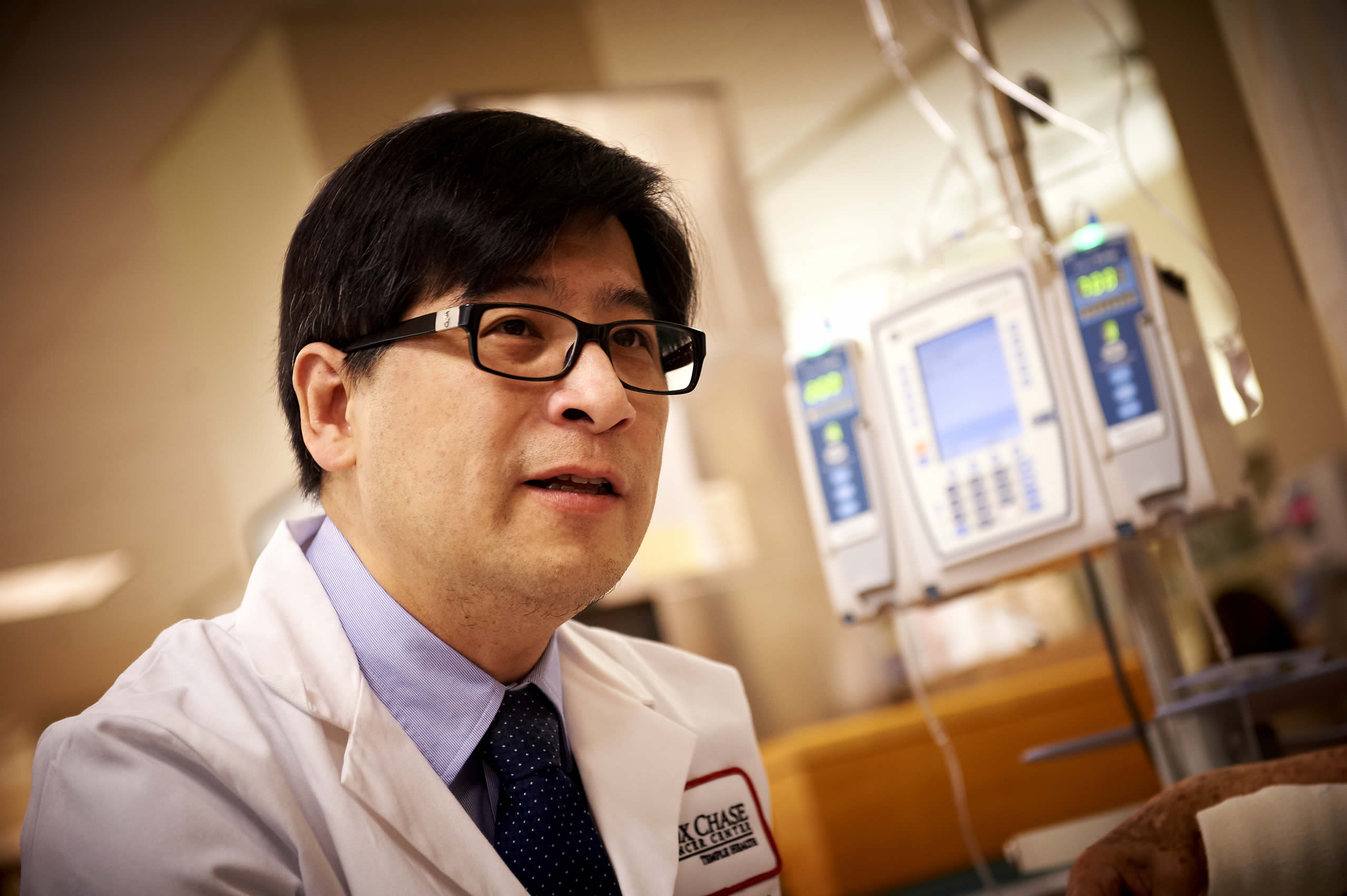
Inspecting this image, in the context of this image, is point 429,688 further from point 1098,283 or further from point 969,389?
point 1098,283

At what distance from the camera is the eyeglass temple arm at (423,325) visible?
101 cm

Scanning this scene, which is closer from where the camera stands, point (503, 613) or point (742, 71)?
point (503, 613)

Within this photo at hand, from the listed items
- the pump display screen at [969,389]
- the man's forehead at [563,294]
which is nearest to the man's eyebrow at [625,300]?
the man's forehead at [563,294]

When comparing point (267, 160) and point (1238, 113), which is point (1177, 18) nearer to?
point (1238, 113)

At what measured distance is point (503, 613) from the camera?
1048mm

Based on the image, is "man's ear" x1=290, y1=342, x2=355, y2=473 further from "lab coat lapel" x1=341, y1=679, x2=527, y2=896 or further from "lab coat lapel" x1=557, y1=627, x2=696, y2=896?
"lab coat lapel" x1=557, y1=627, x2=696, y2=896

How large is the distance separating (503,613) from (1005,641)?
11.3ft

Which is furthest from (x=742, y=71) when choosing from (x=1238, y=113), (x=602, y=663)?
(x=602, y=663)

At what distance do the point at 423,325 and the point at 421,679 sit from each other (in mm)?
374

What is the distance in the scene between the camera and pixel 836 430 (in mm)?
2057

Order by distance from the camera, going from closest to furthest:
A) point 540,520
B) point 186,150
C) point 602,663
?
point 540,520
point 602,663
point 186,150

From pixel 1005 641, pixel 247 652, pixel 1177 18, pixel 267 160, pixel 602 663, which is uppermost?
pixel 267 160

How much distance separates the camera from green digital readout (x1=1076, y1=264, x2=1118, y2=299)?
1788mm

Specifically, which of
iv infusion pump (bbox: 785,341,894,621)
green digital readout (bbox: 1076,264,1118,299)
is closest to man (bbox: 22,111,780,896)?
iv infusion pump (bbox: 785,341,894,621)
